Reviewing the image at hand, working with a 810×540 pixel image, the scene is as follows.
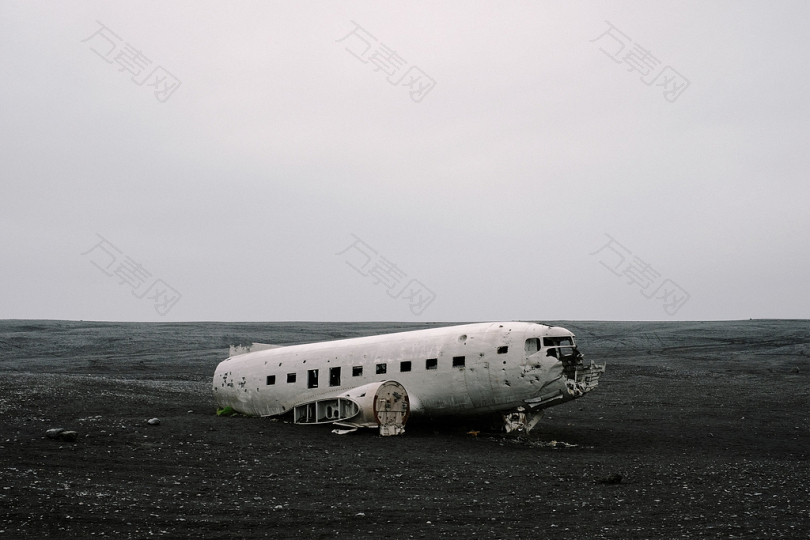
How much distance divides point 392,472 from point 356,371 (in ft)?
27.3

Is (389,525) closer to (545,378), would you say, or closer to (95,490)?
(95,490)

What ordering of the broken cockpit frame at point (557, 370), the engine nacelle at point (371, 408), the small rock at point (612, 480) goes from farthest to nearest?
the engine nacelle at point (371, 408)
the broken cockpit frame at point (557, 370)
the small rock at point (612, 480)

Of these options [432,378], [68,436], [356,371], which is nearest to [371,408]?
[356,371]

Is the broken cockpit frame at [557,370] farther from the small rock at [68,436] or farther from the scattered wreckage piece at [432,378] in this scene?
the small rock at [68,436]

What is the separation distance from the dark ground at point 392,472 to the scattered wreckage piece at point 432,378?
1.09 m

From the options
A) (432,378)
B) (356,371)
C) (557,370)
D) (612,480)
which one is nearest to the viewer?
(612,480)

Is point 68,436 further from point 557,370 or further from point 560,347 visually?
point 560,347

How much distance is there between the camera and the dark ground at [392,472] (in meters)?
14.5

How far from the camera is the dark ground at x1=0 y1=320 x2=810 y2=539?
47.7 feet

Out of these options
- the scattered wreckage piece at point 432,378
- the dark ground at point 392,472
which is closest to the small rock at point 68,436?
the dark ground at point 392,472

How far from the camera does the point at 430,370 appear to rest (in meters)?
26.9

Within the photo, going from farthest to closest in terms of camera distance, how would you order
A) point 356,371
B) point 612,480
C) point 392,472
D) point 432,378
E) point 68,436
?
point 356,371
point 432,378
point 68,436
point 392,472
point 612,480

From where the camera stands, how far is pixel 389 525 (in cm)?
1474

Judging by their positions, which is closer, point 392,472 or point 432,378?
point 392,472
